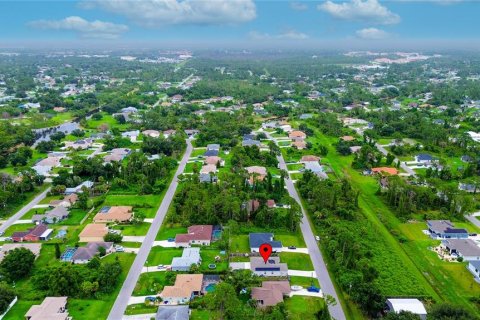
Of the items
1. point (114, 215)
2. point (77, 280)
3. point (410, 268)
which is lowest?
point (410, 268)

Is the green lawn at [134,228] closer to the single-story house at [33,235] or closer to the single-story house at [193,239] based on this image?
the single-story house at [193,239]

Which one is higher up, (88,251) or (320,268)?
(88,251)

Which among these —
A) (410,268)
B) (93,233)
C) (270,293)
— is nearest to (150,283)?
(270,293)

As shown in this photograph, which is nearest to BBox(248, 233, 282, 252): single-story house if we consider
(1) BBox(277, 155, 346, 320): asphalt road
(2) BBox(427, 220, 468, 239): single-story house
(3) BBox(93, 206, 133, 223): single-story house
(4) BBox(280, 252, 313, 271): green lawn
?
(4) BBox(280, 252, 313, 271): green lawn

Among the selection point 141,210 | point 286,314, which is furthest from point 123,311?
point 141,210

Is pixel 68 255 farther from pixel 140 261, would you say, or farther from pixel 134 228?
pixel 134 228

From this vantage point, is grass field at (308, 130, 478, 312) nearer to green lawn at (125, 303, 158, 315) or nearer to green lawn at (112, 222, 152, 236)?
green lawn at (125, 303, 158, 315)

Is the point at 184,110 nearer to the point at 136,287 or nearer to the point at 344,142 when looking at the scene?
the point at 344,142
